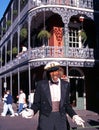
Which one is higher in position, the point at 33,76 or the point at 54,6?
the point at 54,6

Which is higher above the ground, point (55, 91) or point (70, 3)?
point (70, 3)

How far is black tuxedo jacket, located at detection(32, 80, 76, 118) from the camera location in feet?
18.1

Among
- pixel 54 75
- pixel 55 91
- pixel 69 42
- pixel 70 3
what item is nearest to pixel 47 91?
pixel 55 91

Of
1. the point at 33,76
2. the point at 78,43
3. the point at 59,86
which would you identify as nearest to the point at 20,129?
the point at 59,86

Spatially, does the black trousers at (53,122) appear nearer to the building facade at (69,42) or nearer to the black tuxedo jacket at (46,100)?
the black tuxedo jacket at (46,100)

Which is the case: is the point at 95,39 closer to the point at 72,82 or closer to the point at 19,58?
the point at 72,82

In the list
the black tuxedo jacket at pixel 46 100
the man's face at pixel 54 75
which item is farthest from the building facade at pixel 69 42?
the man's face at pixel 54 75

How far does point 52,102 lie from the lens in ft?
18.2

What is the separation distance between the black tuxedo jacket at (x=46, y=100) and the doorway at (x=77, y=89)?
1897 cm

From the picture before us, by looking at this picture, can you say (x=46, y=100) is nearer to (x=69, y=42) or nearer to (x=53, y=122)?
(x=53, y=122)

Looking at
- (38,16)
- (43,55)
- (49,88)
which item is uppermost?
(38,16)

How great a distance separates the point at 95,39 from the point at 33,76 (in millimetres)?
5756

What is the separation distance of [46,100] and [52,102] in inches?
4.0

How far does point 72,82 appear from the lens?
24875 mm
